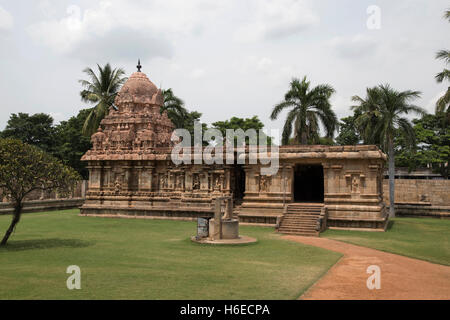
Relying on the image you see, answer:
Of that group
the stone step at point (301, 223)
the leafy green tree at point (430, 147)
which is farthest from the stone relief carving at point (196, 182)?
the leafy green tree at point (430, 147)

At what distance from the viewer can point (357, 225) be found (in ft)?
68.4

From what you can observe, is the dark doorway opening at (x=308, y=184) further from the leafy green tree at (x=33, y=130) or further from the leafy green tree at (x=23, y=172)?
the leafy green tree at (x=33, y=130)

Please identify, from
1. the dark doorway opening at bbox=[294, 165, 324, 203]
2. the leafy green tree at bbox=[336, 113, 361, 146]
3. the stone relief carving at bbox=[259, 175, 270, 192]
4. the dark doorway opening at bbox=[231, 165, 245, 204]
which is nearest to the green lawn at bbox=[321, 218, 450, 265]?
the stone relief carving at bbox=[259, 175, 270, 192]

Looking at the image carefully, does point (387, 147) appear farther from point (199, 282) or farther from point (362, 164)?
point (199, 282)

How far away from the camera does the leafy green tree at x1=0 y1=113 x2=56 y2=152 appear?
144ft

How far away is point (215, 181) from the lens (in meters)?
25.9

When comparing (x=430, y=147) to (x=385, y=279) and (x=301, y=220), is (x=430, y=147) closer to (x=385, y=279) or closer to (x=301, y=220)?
(x=301, y=220)

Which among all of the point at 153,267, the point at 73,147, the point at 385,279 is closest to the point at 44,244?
the point at 153,267

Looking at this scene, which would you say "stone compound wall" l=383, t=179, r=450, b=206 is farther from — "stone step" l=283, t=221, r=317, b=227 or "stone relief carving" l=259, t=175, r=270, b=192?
"stone step" l=283, t=221, r=317, b=227

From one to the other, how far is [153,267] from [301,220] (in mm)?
11205

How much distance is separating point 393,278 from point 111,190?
2248 centimetres
